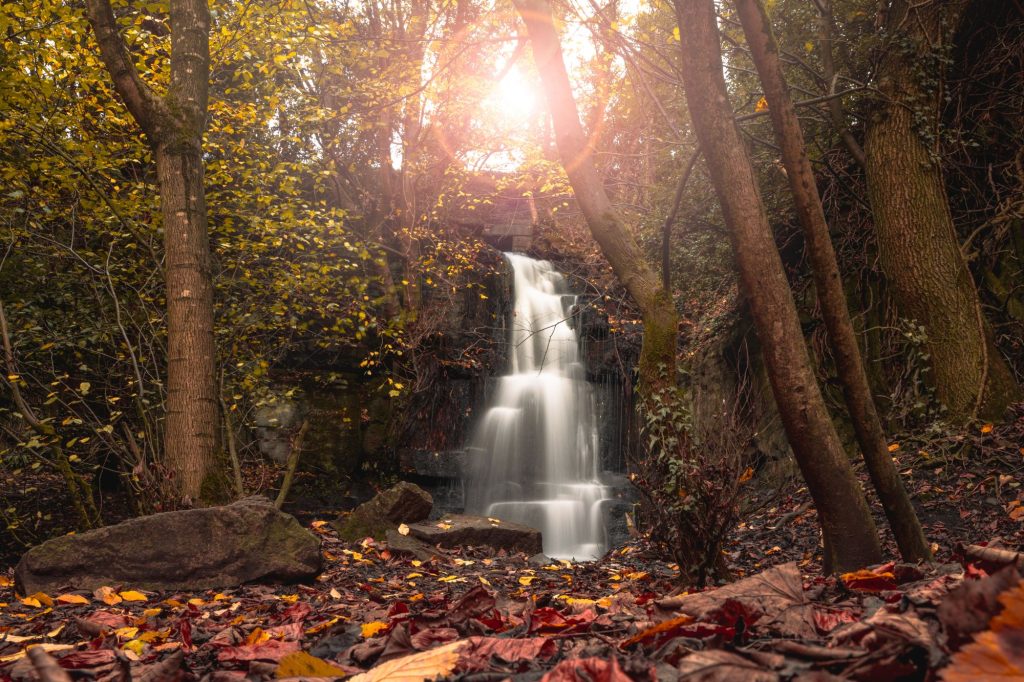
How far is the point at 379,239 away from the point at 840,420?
32.6 ft

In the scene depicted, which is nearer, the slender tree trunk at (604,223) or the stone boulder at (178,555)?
the stone boulder at (178,555)

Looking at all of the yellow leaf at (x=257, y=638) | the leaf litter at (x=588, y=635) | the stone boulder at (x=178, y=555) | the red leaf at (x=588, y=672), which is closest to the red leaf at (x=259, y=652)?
the leaf litter at (x=588, y=635)

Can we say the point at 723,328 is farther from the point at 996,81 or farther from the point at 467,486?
the point at 467,486

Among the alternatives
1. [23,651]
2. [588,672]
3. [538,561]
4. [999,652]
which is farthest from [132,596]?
[999,652]

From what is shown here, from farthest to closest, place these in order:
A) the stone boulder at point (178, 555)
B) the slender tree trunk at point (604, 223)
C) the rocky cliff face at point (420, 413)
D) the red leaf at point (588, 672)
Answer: the rocky cliff face at point (420, 413), the slender tree trunk at point (604, 223), the stone boulder at point (178, 555), the red leaf at point (588, 672)

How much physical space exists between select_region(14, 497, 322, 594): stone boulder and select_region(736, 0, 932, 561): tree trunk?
410 cm

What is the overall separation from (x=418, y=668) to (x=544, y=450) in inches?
475

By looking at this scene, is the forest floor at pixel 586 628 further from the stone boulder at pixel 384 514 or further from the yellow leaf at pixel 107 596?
the stone boulder at pixel 384 514

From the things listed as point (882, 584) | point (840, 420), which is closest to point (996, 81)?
point (840, 420)

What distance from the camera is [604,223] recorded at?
5688mm

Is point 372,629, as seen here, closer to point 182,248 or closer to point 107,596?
point 107,596

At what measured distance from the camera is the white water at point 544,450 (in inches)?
457

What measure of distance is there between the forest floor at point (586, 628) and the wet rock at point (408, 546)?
1.46 m

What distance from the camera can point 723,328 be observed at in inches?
432
